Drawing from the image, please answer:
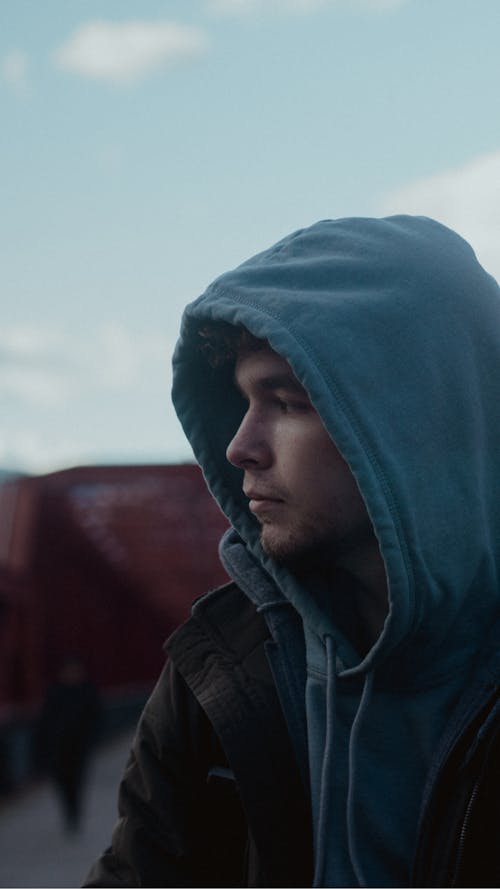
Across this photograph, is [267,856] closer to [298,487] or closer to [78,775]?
[298,487]

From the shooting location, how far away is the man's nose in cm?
223

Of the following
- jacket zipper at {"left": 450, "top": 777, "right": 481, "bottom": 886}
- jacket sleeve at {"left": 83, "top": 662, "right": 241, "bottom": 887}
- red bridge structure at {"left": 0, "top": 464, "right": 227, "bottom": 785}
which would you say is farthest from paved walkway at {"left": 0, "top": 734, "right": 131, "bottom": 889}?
jacket zipper at {"left": 450, "top": 777, "right": 481, "bottom": 886}

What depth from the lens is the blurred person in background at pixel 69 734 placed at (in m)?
12.7

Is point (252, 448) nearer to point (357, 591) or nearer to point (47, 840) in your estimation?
point (357, 591)

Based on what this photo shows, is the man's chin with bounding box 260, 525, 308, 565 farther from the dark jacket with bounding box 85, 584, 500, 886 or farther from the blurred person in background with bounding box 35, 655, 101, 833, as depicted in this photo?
the blurred person in background with bounding box 35, 655, 101, 833

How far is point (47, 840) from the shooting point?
1168 centimetres

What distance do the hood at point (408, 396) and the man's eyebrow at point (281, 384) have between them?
3.5 inches

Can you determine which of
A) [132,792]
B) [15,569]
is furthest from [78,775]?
[132,792]

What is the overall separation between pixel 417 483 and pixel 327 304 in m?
0.32

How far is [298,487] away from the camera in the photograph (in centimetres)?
222

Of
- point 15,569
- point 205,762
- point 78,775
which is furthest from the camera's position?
point 15,569

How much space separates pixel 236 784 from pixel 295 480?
0.49 meters

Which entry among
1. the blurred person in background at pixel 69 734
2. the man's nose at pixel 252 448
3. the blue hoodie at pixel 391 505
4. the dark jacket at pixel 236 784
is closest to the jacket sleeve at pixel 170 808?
the dark jacket at pixel 236 784

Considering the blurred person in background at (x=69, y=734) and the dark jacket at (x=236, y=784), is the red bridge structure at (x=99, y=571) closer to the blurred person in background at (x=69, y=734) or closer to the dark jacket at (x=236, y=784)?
the blurred person in background at (x=69, y=734)
